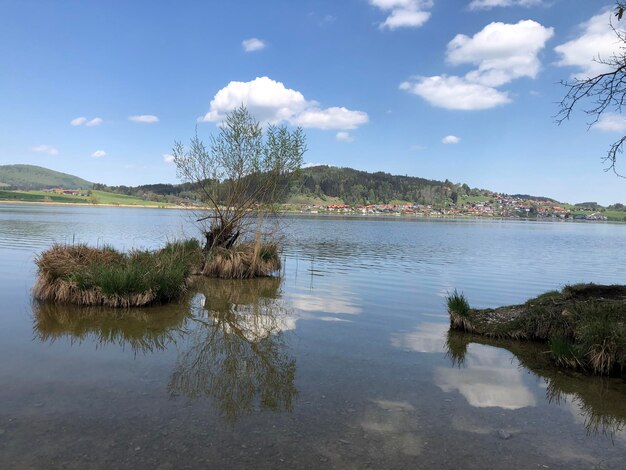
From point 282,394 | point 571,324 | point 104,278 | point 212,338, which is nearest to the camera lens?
point 282,394

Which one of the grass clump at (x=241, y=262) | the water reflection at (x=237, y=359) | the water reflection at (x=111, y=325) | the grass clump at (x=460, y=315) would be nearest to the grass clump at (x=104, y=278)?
the water reflection at (x=111, y=325)

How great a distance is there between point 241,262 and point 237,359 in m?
12.2

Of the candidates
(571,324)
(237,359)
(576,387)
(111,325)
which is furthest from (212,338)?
(571,324)

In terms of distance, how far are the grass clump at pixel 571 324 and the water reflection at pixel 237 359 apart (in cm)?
535

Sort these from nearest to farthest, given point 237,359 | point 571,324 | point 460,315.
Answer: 1. point 237,359
2. point 571,324
3. point 460,315

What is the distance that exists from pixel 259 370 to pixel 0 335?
610 cm

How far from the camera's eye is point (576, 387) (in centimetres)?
798

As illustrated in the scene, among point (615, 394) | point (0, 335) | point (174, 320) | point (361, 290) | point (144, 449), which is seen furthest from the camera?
point (361, 290)

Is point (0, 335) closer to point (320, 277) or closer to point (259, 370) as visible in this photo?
point (259, 370)

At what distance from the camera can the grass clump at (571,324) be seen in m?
8.72

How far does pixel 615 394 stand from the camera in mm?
7648

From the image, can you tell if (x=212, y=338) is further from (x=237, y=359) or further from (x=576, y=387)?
(x=576, y=387)

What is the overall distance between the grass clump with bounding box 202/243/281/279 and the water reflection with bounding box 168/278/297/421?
5.23m

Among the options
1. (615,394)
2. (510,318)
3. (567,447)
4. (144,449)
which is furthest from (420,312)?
(144,449)
